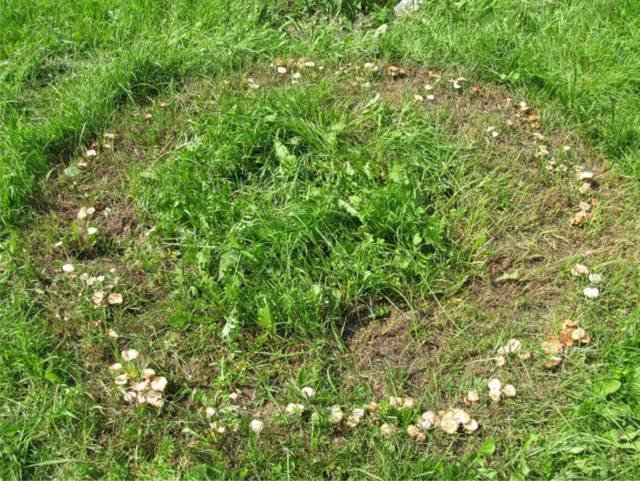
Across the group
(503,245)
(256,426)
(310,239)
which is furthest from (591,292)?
(256,426)

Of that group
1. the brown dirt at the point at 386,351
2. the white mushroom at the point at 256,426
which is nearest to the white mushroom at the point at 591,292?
the brown dirt at the point at 386,351

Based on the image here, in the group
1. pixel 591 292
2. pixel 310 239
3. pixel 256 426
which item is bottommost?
pixel 256 426

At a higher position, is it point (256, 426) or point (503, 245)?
point (503, 245)

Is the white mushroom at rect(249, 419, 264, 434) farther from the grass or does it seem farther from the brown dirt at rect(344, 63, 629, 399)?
the brown dirt at rect(344, 63, 629, 399)

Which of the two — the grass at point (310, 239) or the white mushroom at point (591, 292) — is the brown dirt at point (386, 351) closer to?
the grass at point (310, 239)

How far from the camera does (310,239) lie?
125 inches

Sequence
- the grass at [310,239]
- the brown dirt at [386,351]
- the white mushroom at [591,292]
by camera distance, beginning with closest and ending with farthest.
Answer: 1. the grass at [310,239]
2. the brown dirt at [386,351]
3. the white mushroom at [591,292]

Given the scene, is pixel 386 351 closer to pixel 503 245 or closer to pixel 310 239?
pixel 310 239

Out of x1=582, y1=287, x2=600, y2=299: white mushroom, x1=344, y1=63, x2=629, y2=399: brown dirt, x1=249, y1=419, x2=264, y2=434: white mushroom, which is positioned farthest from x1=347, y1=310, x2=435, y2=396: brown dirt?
x1=582, y1=287, x2=600, y2=299: white mushroom

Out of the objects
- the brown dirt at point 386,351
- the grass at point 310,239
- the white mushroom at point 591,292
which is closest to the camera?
the grass at point 310,239

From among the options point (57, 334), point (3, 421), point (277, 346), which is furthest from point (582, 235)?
point (3, 421)

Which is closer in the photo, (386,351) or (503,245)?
(386,351)

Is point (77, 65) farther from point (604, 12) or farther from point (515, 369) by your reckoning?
point (604, 12)

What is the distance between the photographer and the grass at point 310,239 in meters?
2.60
